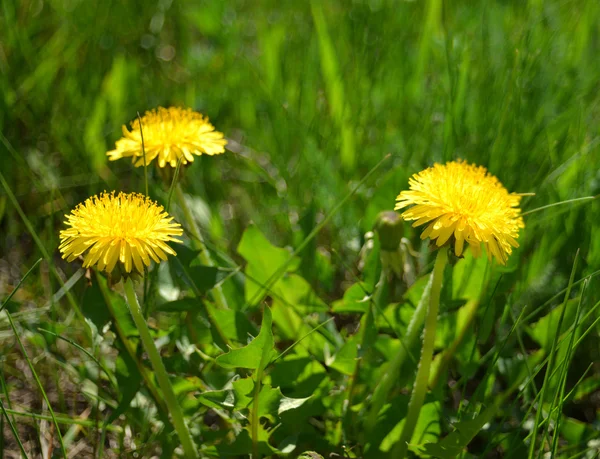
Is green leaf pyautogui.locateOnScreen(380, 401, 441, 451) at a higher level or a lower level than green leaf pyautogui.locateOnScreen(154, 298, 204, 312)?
lower

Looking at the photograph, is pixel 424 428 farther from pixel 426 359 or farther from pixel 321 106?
pixel 321 106

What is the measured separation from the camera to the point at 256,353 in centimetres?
100

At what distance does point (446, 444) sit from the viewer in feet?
3.53

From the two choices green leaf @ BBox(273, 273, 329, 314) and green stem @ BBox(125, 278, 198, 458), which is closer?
green stem @ BBox(125, 278, 198, 458)

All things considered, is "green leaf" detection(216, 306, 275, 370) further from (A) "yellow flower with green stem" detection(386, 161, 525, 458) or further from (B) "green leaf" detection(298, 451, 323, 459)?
(A) "yellow flower with green stem" detection(386, 161, 525, 458)

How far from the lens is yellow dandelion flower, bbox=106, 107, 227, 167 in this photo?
126 centimetres

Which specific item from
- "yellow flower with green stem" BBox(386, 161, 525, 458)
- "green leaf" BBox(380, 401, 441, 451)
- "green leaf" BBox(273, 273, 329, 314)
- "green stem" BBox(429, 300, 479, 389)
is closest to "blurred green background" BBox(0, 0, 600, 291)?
"green leaf" BBox(273, 273, 329, 314)

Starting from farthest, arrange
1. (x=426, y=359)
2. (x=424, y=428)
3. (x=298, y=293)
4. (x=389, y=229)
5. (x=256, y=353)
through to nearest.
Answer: (x=298, y=293) → (x=389, y=229) → (x=424, y=428) → (x=426, y=359) → (x=256, y=353)

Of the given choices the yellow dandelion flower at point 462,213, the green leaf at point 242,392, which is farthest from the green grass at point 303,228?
the yellow dandelion flower at point 462,213

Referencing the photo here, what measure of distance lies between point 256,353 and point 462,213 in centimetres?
40

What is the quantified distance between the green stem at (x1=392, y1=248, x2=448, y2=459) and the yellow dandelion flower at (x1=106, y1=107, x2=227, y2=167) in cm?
49

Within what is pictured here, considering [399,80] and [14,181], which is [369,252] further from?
[14,181]

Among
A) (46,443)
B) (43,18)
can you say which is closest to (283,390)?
(46,443)

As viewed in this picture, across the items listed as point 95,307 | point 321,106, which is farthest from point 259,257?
point 321,106
